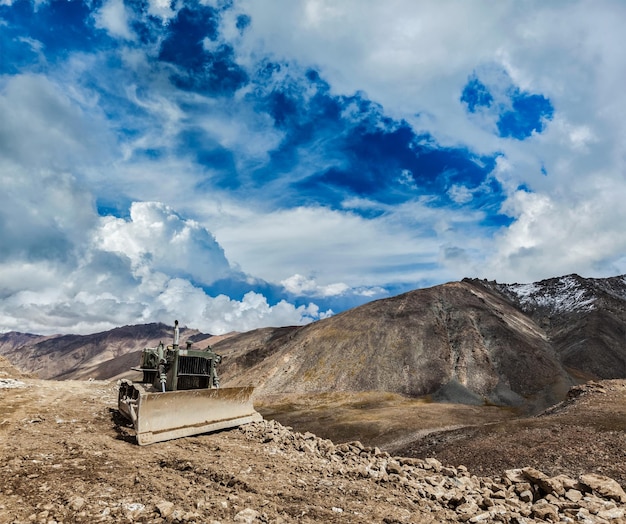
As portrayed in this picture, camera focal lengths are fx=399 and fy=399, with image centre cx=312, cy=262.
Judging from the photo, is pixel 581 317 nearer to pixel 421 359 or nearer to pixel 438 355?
pixel 438 355

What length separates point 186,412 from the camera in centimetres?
1213

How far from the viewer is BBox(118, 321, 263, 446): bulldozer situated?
11.2m

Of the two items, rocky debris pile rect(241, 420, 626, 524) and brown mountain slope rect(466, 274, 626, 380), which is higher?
brown mountain slope rect(466, 274, 626, 380)

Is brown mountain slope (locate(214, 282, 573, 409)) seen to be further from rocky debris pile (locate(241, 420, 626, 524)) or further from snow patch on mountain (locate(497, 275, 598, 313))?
snow patch on mountain (locate(497, 275, 598, 313))

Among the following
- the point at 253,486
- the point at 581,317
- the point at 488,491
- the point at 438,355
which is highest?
the point at 581,317

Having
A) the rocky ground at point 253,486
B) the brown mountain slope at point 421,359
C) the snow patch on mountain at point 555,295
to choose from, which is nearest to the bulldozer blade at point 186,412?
the rocky ground at point 253,486

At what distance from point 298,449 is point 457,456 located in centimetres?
973

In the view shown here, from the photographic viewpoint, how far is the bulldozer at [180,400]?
11.2 metres

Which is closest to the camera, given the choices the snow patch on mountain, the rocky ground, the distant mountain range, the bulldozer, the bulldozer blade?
the rocky ground

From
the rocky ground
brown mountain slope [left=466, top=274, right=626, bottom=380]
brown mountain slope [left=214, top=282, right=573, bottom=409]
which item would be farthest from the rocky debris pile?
brown mountain slope [left=466, top=274, right=626, bottom=380]

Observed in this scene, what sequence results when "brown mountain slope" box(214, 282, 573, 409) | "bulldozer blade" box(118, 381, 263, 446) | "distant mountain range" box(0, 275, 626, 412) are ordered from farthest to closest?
"distant mountain range" box(0, 275, 626, 412) < "brown mountain slope" box(214, 282, 573, 409) < "bulldozer blade" box(118, 381, 263, 446)

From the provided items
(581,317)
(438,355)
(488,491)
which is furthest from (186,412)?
(581,317)

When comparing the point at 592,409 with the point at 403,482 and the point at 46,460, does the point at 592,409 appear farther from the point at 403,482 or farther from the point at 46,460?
the point at 46,460

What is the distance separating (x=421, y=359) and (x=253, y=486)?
50837 millimetres
